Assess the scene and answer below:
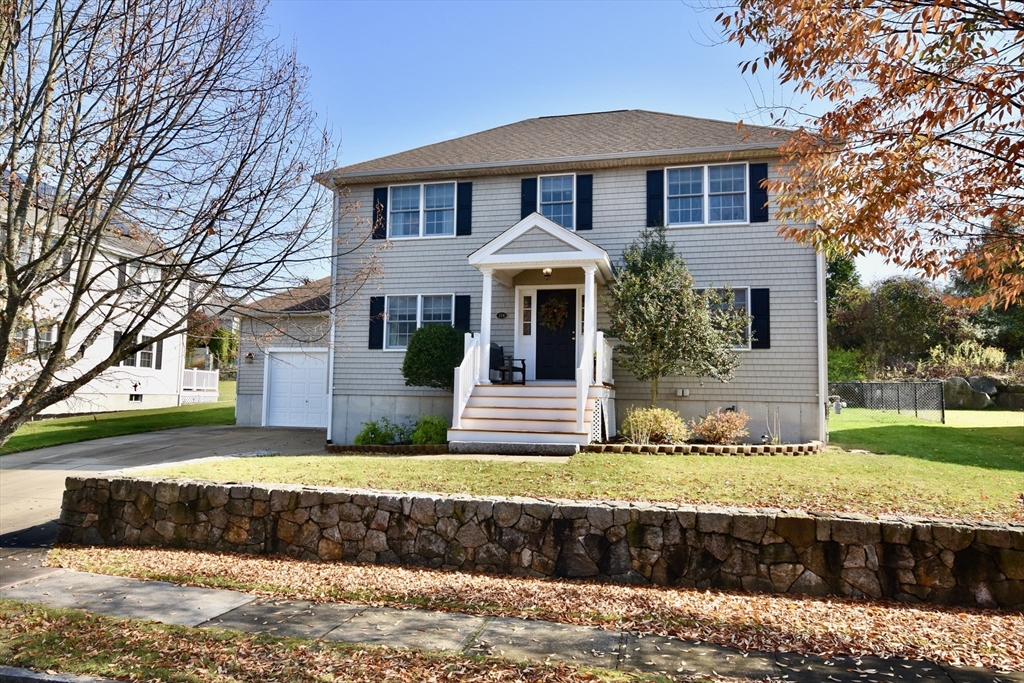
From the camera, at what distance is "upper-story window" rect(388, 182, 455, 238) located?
14383mm

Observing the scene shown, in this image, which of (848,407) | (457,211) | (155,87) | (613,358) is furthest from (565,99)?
(155,87)

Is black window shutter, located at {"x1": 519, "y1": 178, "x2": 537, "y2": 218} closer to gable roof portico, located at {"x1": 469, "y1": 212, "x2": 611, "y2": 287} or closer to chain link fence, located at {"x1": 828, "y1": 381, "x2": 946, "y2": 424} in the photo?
gable roof portico, located at {"x1": 469, "y1": 212, "x2": 611, "y2": 287}

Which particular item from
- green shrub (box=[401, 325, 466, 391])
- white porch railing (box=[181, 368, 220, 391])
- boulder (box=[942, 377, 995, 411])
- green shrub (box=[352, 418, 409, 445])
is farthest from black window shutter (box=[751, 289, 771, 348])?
white porch railing (box=[181, 368, 220, 391])

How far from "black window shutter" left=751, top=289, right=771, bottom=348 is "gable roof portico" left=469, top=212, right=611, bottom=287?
297 cm

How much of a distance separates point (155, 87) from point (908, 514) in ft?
22.5

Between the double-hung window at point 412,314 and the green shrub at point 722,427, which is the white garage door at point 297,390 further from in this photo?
the green shrub at point 722,427

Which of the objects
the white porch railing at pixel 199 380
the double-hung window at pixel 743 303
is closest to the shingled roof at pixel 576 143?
the double-hung window at pixel 743 303

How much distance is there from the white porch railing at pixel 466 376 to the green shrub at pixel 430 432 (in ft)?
1.84

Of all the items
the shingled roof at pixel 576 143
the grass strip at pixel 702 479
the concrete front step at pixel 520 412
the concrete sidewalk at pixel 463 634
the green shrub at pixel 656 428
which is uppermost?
the shingled roof at pixel 576 143

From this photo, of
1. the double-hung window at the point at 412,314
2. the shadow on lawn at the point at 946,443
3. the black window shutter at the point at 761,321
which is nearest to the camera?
the shadow on lawn at the point at 946,443

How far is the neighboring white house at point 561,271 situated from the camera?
11828mm

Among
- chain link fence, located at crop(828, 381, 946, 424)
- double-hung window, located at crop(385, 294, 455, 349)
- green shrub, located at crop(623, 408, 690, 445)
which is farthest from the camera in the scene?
chain link fence, located at crop(828, 381, 946, 424)

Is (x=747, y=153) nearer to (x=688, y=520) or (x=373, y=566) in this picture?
(x=688, y=520)

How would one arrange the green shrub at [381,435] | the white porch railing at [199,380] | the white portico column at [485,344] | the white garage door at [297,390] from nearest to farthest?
the white portico column at [485,344] → the green shrub at [381,435] → the white garage door at [297,390] → the white porch railing at [199,380]
